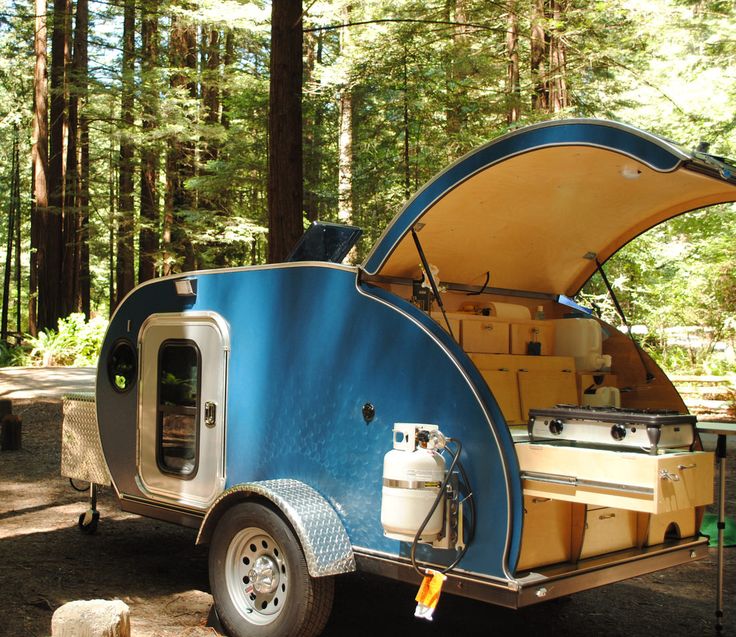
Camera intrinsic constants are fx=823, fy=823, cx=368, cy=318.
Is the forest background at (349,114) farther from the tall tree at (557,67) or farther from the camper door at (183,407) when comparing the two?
the camper door at (183,407)

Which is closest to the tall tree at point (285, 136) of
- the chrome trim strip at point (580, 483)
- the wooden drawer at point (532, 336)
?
the wooden drawer at point (532, 336)

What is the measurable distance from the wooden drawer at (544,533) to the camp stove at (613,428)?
33 centimetres

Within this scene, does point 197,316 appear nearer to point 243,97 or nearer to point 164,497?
point 164,497

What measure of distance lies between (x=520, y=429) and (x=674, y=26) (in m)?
16.4

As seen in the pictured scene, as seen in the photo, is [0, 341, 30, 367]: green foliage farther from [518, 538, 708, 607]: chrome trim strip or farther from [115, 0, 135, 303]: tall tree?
[518, 538, 708, 607]: chrome trim strip

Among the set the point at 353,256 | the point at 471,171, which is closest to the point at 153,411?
the point at 471,171

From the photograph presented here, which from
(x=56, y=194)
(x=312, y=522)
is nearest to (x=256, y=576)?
(x=312, y=522)

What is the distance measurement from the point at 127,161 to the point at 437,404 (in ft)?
66.8

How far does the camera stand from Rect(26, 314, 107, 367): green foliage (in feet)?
66.9

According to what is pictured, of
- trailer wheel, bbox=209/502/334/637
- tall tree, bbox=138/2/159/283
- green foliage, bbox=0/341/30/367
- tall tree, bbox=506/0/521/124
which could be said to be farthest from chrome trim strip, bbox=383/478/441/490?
green foliage, bbox=0/341/30/367

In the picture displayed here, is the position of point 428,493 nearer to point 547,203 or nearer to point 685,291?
point 547,203

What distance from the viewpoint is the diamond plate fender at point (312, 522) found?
420 centimetres

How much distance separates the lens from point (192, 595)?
5570mm

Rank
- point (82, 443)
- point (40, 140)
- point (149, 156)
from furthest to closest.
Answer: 1. point (40, 140)
2. point (149, 156)
3. point (82, 443)
